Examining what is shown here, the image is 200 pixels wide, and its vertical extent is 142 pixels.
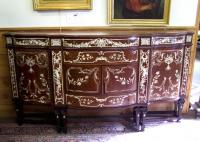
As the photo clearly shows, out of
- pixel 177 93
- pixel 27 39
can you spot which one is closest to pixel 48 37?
pixel 27 39

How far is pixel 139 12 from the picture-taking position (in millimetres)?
2807

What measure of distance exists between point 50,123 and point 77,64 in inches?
36.0

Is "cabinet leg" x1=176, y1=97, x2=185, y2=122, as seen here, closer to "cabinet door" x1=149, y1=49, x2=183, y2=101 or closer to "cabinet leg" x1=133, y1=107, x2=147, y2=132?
"cabinet door" x1=149, y1=49, x2=183, y2=101

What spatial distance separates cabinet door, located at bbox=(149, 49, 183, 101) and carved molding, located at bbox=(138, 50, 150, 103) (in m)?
0.07

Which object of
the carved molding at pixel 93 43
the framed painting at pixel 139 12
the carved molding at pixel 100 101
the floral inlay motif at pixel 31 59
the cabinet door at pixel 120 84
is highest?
the framed painting at pixel 139 12

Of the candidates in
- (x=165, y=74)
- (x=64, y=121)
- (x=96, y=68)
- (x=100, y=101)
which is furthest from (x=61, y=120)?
(x=165, y=74)

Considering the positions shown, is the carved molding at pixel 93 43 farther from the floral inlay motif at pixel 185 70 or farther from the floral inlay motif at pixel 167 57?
the floral inlay motif at pixel 185 70

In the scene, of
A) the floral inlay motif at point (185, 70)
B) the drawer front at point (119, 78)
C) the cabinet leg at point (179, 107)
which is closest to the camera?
the drawer front at point (119, 78)

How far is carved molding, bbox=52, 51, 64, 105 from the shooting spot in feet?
8.32

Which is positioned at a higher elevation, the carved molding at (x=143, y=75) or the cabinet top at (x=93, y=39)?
the cabinet top at (x=93, y=39)

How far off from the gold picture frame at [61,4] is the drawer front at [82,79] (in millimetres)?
692

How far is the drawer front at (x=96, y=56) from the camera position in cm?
249

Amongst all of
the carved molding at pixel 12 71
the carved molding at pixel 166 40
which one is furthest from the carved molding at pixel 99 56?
the carved molding at pixel 12 71

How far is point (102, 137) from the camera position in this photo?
2703 mm
